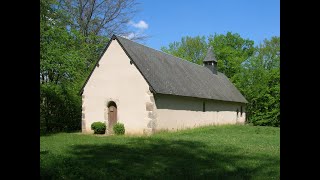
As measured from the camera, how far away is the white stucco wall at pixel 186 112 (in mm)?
21612

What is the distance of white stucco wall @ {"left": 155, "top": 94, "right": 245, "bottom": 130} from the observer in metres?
21.6

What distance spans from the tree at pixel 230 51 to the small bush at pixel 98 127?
2646cm

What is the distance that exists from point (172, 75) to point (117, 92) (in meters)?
4.90

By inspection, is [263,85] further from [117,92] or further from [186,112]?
[117,92]

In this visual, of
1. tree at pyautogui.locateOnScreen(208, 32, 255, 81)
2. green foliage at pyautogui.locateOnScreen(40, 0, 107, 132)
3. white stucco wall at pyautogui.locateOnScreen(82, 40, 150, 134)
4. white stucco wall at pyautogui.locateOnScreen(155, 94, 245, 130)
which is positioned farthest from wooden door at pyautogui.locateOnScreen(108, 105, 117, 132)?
tree at pyautogui.locateOnScreen(208, 32, 255, 81)

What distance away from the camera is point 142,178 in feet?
25.9

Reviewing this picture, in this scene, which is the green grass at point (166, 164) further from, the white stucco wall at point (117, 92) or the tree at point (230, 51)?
the tree at point (230, 51)

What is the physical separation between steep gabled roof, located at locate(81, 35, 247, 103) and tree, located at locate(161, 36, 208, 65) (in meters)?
19.0

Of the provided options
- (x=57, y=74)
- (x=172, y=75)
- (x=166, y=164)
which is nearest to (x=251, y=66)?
(x=172, y=75)

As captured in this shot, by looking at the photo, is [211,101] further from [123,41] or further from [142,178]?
[142,178]

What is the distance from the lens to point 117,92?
2219 centimetres

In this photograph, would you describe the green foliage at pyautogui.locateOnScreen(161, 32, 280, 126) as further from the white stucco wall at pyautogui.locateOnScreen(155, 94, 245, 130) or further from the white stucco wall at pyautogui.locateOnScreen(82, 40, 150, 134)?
the white stucco wall at pyautogui.locateOnScreen(82, 40, 150, 134)

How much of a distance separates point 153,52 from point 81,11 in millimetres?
14620

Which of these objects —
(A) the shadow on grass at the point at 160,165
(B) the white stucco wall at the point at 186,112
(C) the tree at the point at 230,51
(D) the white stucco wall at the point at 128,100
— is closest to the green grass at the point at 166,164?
(A) the shadow on grass at the point at 160,165
